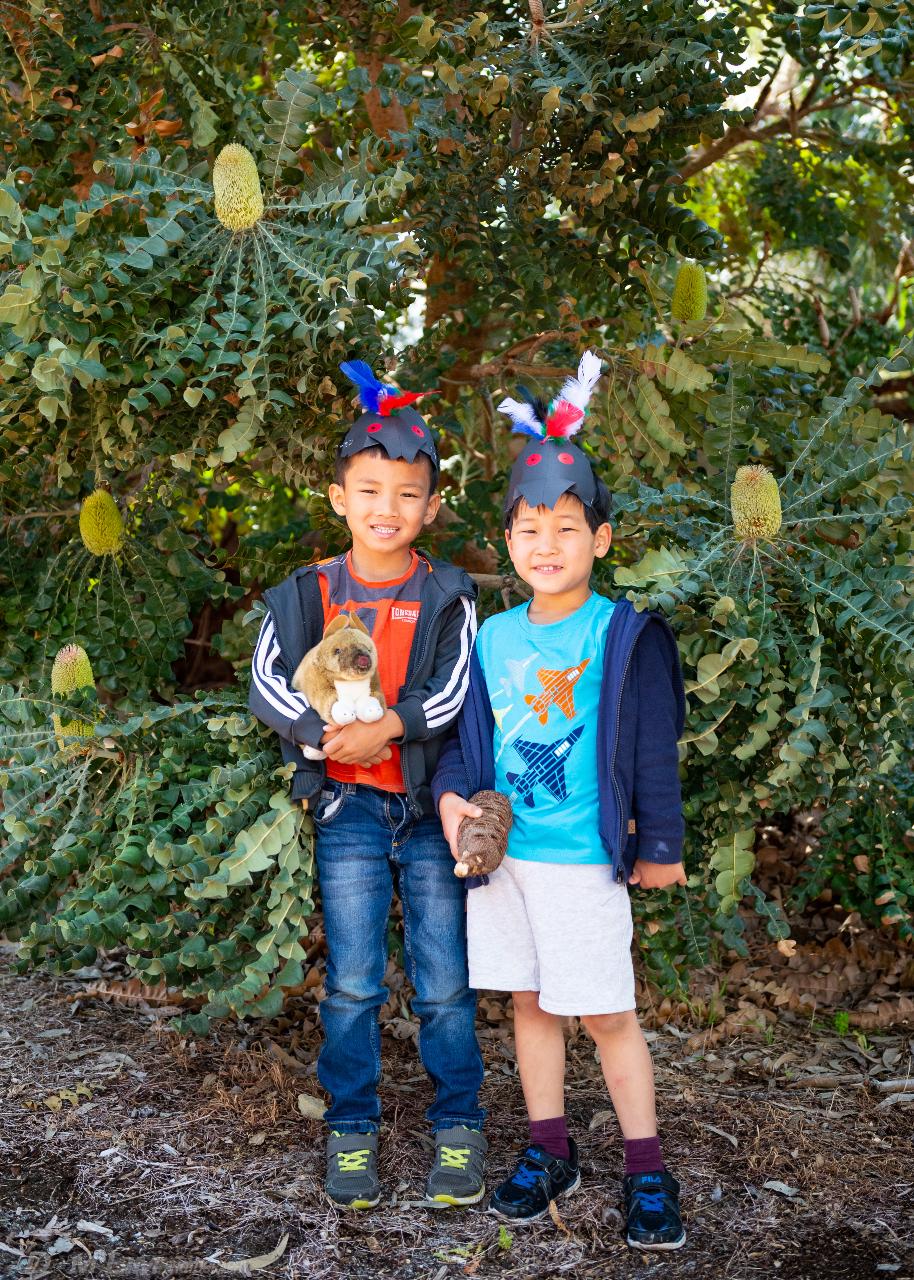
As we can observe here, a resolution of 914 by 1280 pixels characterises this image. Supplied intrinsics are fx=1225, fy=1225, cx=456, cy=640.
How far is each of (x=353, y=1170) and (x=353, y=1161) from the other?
18mm

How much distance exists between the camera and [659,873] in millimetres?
2402

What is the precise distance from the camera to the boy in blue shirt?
2.40 metres

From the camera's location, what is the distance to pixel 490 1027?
3473mm

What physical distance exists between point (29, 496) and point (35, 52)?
1.18 metres

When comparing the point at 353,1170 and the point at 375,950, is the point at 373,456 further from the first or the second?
the point at 353,1170

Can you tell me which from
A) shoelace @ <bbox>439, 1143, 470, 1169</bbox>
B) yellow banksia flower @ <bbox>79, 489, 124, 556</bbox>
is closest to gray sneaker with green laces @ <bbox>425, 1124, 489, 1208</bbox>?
shoelace @ <bbox>439, 1143, 470, 1169</bbox>

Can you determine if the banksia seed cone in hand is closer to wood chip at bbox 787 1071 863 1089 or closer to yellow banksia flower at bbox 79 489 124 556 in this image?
wood chip at bbox 787 1071 863 1089

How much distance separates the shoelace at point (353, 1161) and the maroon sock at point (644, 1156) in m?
0.55

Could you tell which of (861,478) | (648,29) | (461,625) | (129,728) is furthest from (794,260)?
(129,728)

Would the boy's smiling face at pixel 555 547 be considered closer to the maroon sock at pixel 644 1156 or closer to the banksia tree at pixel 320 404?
the banksia tree at pixel 320 404

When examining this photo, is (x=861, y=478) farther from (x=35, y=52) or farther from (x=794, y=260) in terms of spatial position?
(x=794, y=260)

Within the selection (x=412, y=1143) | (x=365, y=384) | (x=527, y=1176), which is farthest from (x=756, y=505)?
(x=412, y=1143)

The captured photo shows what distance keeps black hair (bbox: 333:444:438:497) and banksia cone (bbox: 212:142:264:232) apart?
2.01ft

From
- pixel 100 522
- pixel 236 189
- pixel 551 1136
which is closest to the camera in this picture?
pixel 551 1136
